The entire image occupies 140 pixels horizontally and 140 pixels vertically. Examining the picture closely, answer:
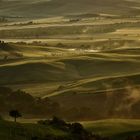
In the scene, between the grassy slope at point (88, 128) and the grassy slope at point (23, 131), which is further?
the grassy slope at point (88, 128)

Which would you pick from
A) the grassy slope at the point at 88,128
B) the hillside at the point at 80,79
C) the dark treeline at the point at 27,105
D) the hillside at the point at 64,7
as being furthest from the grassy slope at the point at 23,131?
the hillside at the point at 64,7

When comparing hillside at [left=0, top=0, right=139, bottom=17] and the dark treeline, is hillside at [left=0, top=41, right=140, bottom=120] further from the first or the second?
hillside at [left=0, top=0, right=139, bottom=17]

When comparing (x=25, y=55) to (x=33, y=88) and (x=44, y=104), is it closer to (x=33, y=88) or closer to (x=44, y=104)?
(x=33, y=88)

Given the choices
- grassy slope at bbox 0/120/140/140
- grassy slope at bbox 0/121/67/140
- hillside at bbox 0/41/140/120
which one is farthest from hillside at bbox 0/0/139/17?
grassy slope at bbox 0/121/67/140

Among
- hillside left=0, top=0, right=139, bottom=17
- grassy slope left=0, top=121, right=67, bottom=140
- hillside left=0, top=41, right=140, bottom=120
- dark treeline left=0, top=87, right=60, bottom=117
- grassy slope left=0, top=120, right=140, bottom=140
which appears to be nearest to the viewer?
grassy slope left=0, top=121, right=67, bottom=140

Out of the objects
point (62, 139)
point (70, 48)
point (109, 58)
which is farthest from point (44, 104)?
point (70, 48)

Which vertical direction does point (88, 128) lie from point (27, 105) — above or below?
above

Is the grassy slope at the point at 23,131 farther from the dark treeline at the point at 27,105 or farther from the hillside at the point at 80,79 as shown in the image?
the dark treeline at the point at 27,105

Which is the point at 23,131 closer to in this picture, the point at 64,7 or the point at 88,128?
the point at 88,128

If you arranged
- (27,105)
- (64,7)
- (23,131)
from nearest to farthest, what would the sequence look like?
(23,131) → (27,105) → (64,7)

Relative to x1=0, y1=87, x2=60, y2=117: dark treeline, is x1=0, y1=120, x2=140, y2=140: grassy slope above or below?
above

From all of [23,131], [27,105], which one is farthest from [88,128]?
[27,105]
